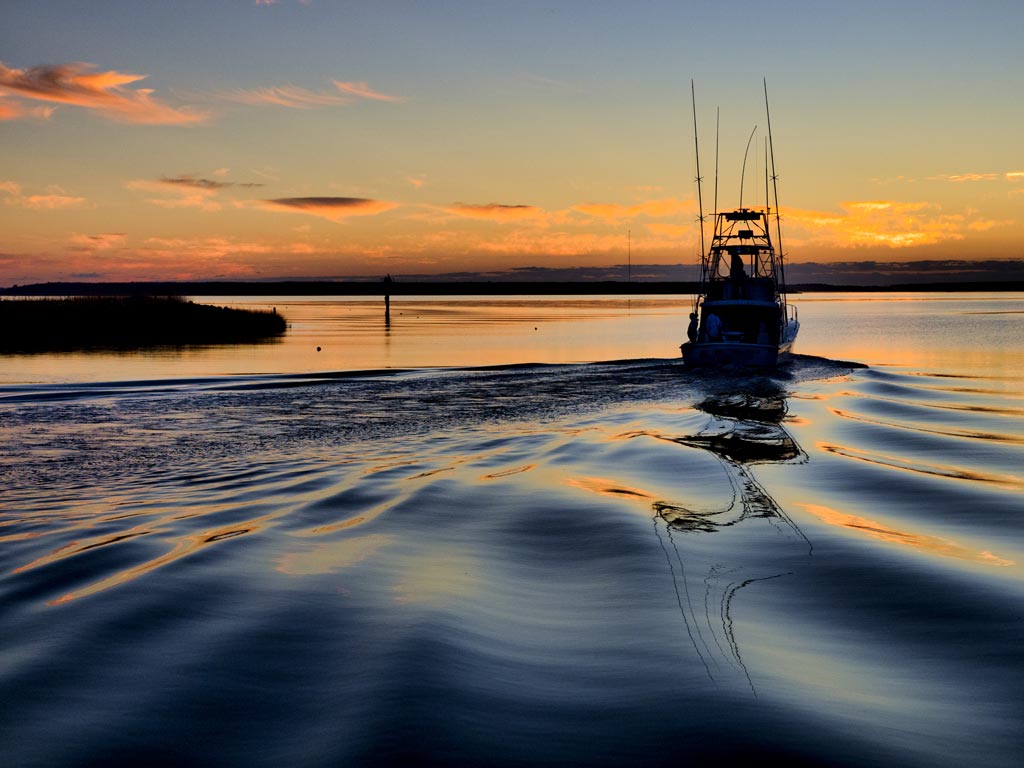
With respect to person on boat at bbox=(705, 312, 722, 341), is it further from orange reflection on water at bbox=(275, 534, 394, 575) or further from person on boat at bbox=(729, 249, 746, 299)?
orange reflection on water at bbox=(275, 534, 394, 575)

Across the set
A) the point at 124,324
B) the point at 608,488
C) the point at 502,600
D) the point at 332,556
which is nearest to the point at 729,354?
the point at 608,488

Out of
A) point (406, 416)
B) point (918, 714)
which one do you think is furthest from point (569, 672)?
point (406, 416)

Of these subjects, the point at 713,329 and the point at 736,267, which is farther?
the point at 736,267

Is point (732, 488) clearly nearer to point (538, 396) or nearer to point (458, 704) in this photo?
point (458, 704)

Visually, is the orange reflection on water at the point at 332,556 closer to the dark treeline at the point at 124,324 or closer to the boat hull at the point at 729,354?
the boat hull at the point at 729,354

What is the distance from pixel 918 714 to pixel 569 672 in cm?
263

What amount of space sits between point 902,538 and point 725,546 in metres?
2.62

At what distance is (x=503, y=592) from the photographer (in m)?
9.34

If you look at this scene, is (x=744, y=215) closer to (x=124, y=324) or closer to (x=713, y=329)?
(x=713, y=329)

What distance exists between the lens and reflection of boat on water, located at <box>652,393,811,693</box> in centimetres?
797

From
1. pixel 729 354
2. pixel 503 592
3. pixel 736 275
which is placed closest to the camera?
pixel 503 592

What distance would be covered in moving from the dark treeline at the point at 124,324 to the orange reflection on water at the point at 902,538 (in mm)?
47821

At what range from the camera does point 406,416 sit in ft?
77.6

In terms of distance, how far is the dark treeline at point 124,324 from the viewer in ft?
189
